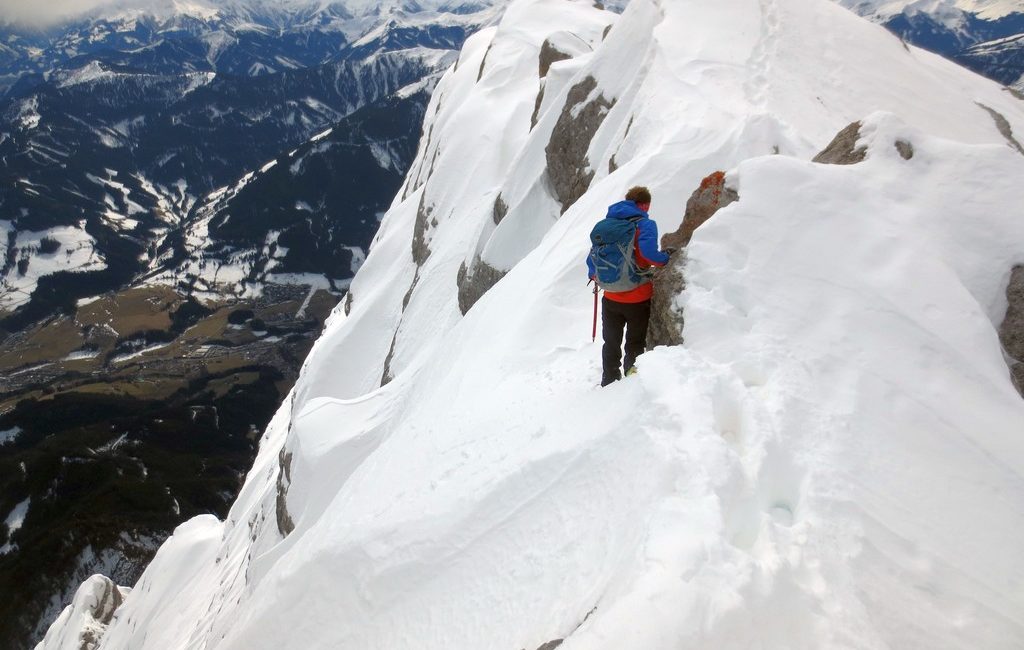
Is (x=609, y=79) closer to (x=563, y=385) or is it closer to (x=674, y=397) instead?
(x=563, y=385)

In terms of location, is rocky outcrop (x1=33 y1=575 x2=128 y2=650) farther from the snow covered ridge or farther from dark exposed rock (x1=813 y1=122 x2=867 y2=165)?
dark exposed rock (x1=813 y1=122 x2=867 y2=165)

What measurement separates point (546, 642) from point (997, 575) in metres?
3.93

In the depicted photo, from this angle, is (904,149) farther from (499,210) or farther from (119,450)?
(119,450)

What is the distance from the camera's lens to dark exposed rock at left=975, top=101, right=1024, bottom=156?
54.4ft

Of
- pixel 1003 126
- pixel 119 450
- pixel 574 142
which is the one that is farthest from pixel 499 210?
pixel 119 450

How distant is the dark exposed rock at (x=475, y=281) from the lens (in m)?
25.1

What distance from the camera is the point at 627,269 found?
7312 millimetres

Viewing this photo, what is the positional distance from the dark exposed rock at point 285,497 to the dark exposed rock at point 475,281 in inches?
391

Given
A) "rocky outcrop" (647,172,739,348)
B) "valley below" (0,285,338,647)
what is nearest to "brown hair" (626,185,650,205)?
"rocky outcrop" (647,172,739,348)

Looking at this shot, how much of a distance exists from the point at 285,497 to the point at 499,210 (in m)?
16.3

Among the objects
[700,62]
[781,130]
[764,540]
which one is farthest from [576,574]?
[700,62]

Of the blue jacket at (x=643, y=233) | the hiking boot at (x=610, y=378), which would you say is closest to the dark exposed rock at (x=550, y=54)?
the blue jacket at (x=643, y=233)

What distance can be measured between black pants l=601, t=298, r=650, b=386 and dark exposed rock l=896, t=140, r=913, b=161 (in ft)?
14.7

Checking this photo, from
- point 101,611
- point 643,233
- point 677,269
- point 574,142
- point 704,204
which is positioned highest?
point 643,233
